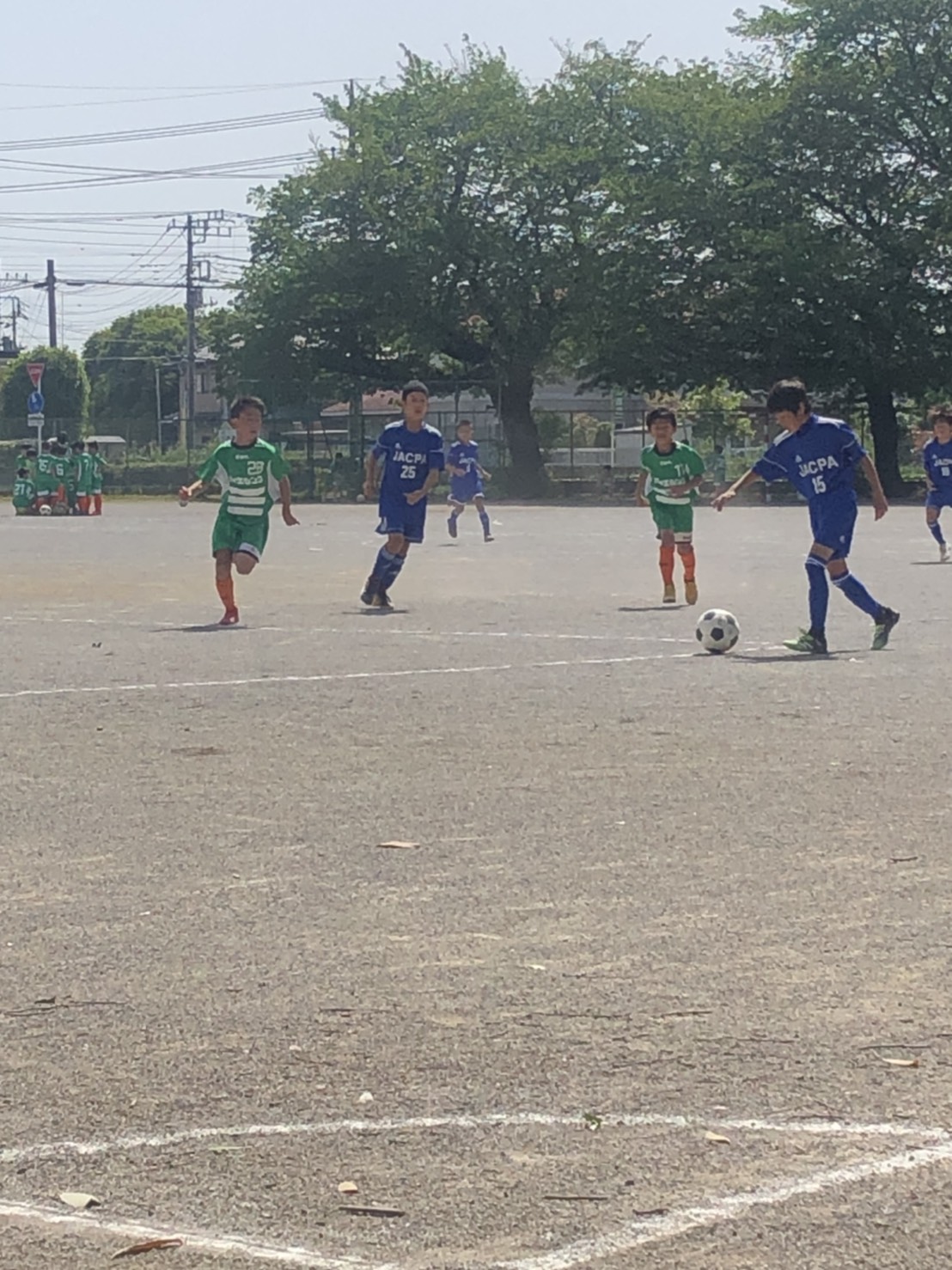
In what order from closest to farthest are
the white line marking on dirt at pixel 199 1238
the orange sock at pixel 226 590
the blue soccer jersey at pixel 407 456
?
the white line marking on dirt at pixel 199 1238 → the orange sock at pixel 226 590 → the blue soccer jersey at pixel 407 456

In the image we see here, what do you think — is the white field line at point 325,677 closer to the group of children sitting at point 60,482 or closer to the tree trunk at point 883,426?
the group of children sitting at point 60,482

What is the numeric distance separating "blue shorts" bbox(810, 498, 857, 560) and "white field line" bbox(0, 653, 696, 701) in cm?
130

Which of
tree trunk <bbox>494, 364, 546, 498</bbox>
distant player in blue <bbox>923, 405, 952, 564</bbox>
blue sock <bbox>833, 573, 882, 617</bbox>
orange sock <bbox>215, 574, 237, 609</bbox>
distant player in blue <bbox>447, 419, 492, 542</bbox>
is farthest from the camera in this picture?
tree trunk <bbox>494, 364, 546, 498</bbox>

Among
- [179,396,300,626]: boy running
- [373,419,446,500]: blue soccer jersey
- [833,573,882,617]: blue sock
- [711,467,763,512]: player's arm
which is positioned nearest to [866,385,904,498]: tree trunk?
[373,419,446,500]: blue soccer jersey

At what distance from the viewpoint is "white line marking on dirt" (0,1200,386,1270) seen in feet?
12.4

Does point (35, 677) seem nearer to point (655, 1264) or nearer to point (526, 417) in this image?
point (655, 1264)

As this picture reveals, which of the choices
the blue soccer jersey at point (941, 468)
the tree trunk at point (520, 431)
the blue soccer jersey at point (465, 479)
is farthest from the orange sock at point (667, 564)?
the tree trunk at point (520, 431)

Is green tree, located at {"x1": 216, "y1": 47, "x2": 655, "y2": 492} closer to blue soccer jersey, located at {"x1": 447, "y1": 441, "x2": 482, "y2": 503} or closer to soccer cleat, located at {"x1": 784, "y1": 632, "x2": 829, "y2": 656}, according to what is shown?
blue soccer jersey, located at {"x1": 447, "y1": 441, "x2": 482, "y2": 503}

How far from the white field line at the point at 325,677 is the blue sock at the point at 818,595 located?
2.74 feet

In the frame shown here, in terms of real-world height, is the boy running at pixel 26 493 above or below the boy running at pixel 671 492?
below

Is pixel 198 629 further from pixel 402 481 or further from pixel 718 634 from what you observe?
pixel 718 634

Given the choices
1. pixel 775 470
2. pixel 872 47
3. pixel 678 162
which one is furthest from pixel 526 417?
pixel 775 470

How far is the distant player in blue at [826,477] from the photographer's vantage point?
14.7 metres

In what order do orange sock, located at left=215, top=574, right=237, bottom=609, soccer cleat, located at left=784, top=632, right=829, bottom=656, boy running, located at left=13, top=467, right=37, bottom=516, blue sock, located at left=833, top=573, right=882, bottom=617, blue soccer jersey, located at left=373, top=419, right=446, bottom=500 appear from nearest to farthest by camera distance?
soccer cleat, located at left=784, top=632, right=829, bottom=656 → blue sock, located at left=833, top=573, right=882, bottom=617 → orange sock, located at left=215, top=574, right=237, bottom=609 → blue soccer jersey, located at left=373, top=419, right=446, bottom=500 → boy running, located at left=13, top=467, right=37, bottom=516
